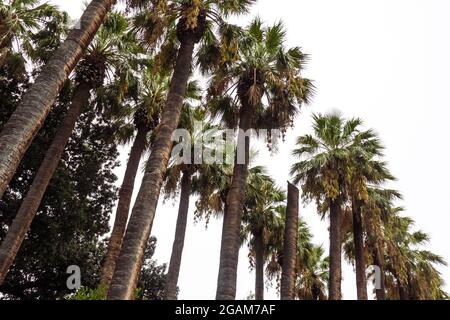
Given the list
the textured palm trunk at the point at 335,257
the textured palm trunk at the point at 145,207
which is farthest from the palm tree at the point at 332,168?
the textured palm trunk at the point at 145,207

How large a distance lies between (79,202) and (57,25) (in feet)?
33.8

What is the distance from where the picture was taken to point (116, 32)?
18.1m

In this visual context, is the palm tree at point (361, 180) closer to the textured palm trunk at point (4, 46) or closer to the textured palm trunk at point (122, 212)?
the textured palm trunk at point (122, 212)

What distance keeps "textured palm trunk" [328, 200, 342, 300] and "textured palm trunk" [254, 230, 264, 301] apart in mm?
5493

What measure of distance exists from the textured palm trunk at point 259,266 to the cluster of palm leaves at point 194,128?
0.06 meters

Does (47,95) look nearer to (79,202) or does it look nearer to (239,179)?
(239,179)

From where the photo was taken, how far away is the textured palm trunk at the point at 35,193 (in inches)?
472

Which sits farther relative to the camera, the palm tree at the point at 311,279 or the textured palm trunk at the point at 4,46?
the palm tree at the point at 311,279

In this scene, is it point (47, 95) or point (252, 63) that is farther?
point (252, 63)

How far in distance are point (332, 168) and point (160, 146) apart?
37.9 feet

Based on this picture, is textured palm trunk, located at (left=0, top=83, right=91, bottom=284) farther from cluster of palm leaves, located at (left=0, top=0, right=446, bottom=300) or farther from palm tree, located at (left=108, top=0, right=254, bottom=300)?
palm tree, located at (left=108, top=0, right=254, bottom=300)
